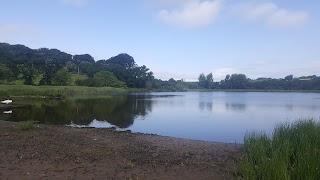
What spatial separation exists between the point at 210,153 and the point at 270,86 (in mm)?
165091

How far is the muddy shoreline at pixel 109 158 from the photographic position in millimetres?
8971

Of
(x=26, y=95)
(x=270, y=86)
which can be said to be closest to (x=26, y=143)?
(x=26, y=95)

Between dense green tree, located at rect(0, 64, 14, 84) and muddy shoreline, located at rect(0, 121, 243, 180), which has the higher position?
dense green tree, located at rect(0, 64, 14, 84)

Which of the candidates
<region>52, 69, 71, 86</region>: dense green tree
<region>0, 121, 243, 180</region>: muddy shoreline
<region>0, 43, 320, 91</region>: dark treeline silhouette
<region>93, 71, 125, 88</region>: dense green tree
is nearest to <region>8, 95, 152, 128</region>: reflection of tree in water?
<region>0, 121, 243, 180</region>: muddy shoreline

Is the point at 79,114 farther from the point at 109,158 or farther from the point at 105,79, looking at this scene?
the point at 105,79

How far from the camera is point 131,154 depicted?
11406mm

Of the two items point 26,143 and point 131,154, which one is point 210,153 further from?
point 26,143

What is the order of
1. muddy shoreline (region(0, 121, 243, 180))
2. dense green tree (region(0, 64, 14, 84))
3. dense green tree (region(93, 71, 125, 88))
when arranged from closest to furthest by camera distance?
muddy shoreline (region(0, 121, 243, 180)) < dense green tree (region(0, 64, 14, 84)) < dense green tree (region(93, 71, 125, 88))

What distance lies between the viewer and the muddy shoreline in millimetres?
8971

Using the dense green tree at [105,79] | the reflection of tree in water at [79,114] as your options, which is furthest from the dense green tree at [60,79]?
the reflection of tree in water at [79,114]

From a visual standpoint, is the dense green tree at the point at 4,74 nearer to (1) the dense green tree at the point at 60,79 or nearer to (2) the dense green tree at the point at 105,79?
(1) the dense green tree at the point at 60,79

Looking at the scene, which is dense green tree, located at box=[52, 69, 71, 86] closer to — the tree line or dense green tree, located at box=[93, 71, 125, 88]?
dense green tree, located at box=[93, 71, 125, 88]

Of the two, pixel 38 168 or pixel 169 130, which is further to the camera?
pixel 169 130

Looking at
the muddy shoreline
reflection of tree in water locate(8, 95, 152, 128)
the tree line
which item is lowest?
reflection of tree in water locate(8, 95, 152, 128)
